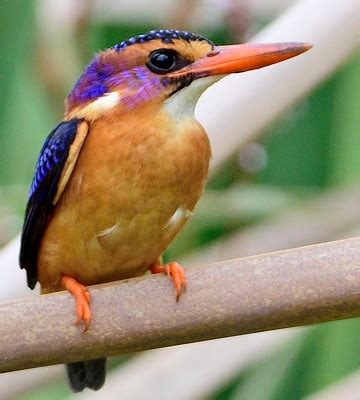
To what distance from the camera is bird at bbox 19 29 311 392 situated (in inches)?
73.7

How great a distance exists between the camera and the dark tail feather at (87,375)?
81.7 inches

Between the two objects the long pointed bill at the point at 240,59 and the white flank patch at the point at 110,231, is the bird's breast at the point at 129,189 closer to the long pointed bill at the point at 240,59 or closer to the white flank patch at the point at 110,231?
the white flank patch at the point at 110,231

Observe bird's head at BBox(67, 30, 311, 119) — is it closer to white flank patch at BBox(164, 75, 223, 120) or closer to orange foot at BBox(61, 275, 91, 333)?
white flank patch at BBox(164, 75, 223, 120)

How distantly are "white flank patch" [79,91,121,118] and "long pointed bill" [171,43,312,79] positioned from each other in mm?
125

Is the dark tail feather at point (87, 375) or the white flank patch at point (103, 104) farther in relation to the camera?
the dark tail feather at point (87, 375)

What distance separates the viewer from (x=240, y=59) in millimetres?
1884

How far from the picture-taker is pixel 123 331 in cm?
152

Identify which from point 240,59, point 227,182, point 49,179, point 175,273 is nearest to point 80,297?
point 175,273

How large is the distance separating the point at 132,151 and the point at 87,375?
49 centimetres

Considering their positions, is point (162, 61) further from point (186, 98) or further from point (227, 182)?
point (227, 182)

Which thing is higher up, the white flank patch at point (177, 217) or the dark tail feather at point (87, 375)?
the white flank patch at point (177, 217)

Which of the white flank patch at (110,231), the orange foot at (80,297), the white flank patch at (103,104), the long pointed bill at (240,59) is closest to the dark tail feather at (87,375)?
the orange foot at (80,297)

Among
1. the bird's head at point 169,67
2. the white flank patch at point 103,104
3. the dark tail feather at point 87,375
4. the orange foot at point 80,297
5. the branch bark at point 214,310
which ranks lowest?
the dark tail feather at point 87,375

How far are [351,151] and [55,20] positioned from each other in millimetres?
943
